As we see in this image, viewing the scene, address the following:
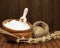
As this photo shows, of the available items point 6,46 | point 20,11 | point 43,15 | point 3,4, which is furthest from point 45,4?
point 6,46

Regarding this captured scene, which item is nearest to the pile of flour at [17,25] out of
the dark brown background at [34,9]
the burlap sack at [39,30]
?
the burlap sack at [39,30]

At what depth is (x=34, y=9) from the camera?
49.2 inches

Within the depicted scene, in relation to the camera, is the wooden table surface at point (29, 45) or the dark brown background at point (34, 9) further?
the dark brown background at point (34, 9)

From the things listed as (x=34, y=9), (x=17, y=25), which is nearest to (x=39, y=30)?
(x=17, y=25)

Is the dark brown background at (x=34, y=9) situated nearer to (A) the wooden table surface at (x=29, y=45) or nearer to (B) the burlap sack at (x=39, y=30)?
(B) the burlap sack at (x=39, y=30)

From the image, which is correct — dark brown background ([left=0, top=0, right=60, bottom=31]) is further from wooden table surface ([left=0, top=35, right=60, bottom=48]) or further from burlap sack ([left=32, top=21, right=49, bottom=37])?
wooden table surface ([left=0, top=35, right=60, bottom=48])

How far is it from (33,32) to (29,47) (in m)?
0.16

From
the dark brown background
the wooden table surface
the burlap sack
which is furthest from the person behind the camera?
the dark brown background

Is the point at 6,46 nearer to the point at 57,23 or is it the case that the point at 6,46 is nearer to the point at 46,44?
the point at 46,44

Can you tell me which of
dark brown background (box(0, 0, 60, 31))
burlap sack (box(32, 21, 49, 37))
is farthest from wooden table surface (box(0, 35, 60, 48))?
dark brown background (box(0, 0, 60, 31))

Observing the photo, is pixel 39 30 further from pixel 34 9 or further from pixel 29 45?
pixel 34 9

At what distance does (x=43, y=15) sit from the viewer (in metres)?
1.25

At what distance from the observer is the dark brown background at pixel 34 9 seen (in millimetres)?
1241

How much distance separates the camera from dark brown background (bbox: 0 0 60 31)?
48.9 inches
